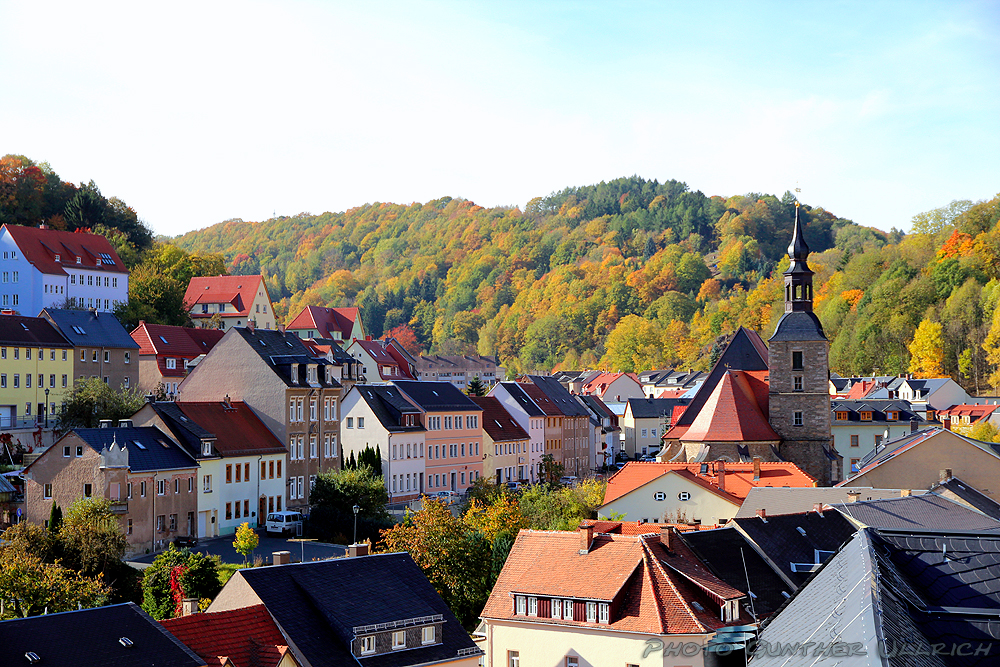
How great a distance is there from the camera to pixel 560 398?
101562 millimetres

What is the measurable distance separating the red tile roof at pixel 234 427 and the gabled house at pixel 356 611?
997 inches

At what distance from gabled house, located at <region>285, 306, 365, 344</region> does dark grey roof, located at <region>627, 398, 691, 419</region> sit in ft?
103

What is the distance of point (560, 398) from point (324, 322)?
114 feet

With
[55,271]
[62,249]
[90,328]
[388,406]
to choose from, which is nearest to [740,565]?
[388,406]

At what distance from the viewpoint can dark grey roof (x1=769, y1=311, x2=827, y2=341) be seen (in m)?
68.7

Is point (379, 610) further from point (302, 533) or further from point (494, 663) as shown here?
point (302, 533)

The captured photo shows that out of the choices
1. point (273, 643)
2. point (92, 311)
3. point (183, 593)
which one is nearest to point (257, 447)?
point (183, 593)

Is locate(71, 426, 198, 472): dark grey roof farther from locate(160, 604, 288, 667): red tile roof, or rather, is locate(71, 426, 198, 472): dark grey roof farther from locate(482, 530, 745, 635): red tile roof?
locate(160, 604, 288, 667): red tile roof

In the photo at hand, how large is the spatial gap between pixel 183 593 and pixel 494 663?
10273mm

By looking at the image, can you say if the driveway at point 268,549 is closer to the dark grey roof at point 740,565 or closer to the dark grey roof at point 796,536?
the dark grey roof at point 740,565

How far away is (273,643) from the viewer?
26.0 m

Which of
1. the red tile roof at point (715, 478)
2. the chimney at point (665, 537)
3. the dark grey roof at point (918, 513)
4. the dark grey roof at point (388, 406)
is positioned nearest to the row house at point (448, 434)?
the dark grey roof at point (388, 406)

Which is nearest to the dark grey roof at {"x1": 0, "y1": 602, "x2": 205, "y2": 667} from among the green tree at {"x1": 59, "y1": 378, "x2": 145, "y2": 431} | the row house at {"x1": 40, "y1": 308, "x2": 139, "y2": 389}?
the green tree at {"x1": 59, "y1": 378, "x2": 145, "y2": 431}

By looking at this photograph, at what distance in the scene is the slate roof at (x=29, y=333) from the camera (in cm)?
6700
